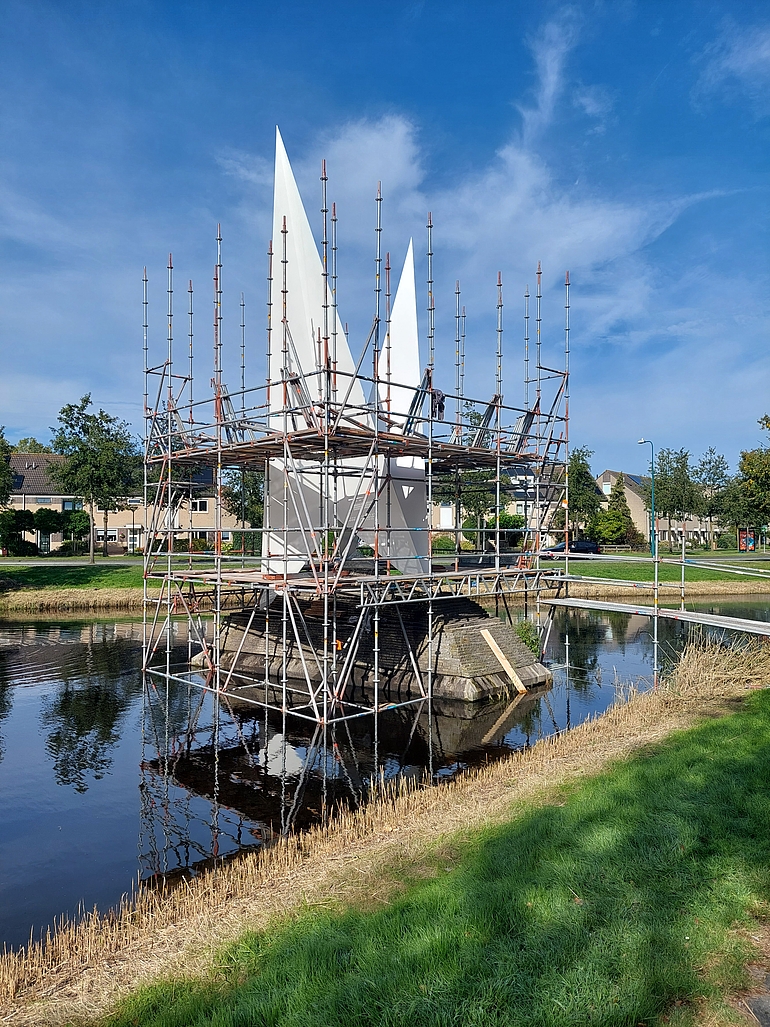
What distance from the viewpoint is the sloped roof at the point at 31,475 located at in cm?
6009

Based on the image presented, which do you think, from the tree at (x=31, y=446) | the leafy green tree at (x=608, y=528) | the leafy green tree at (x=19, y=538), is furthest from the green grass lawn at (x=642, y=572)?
the tree at (x=31, y=446)

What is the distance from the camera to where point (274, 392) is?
18578 mm

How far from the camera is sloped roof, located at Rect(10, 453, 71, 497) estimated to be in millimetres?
60094

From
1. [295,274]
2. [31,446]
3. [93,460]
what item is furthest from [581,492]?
[31,446]

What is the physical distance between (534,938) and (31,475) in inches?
2595

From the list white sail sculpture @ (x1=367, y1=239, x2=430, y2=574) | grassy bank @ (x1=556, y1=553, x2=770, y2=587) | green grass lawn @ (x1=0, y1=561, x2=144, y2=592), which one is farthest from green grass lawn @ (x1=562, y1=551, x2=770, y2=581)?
green grass lawn @ (x1=0, y1=561, x2=144, y2=592)

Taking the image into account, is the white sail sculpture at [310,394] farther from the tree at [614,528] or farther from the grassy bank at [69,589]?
the tree at [614,528]

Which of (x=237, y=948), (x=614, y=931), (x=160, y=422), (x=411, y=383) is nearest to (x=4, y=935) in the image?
(x=237, y=948)

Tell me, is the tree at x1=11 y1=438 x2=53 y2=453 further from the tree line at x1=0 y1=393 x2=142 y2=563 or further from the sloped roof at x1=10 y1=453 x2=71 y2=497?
the tree line at x1=0 y1=393 x2=142 y2=563

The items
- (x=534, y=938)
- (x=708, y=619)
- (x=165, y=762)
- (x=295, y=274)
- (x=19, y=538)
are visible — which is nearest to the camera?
(x=534, y=938)

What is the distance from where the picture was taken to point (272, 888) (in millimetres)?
7023

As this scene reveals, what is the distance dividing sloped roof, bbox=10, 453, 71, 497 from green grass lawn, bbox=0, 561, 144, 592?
23.9 m

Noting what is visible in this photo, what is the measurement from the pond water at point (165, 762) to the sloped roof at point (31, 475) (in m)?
43.4

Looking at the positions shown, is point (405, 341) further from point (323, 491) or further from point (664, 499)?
point (664, 499)
